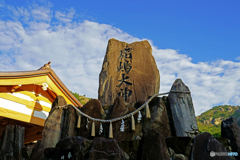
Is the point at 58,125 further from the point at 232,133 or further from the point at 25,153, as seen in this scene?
the point at 232,133

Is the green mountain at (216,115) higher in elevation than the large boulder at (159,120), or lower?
higher

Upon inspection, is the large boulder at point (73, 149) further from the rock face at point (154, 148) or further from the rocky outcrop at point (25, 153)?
the rocky outcrop at point (25, 153)

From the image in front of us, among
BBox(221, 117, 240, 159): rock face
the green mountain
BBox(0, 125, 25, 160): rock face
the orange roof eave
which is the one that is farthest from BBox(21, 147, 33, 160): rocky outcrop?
the green mountain

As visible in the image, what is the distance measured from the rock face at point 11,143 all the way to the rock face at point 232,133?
3846mm

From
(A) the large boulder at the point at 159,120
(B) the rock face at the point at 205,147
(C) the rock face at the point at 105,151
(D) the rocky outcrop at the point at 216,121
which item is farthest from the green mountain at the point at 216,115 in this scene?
(C) the rock face at the point at 105,151

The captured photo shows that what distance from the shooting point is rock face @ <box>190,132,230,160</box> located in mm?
2893

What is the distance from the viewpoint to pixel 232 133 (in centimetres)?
368

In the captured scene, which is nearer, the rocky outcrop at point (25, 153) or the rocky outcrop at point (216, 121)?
the rocky outcrop at point (25, 153)

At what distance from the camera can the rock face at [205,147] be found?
114 inches

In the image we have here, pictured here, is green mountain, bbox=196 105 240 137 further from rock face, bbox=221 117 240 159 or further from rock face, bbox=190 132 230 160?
rock face, bbox=190 132 230 160

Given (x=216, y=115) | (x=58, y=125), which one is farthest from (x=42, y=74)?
(x=216, y=115)

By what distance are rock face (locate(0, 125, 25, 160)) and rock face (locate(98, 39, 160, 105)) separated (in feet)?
9.71

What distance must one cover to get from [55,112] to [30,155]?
3.95 ft

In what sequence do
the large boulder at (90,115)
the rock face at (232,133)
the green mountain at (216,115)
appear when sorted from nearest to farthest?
the rock face at (232,133)
the large boulder at (90,115)
the green mountain at (216,115)
